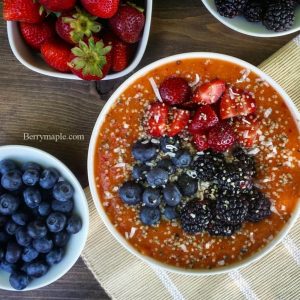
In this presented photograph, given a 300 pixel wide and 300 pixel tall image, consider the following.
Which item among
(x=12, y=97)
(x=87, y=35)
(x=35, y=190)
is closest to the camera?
(x=87, y=35)

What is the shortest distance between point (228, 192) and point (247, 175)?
Result: 0.23 ft

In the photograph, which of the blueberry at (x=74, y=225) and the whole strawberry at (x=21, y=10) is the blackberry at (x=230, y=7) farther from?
the blueberry at (x=74, y=225)

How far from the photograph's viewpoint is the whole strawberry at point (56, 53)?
1274 mm

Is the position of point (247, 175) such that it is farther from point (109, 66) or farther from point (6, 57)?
point (6, 57)

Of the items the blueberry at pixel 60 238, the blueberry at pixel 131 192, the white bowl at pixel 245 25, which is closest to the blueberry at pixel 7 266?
the blueberry at pixel 60 238

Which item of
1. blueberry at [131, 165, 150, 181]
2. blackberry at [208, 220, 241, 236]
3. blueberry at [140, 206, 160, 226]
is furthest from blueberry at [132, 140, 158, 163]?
blackberry at [208, 220, 241, 236]

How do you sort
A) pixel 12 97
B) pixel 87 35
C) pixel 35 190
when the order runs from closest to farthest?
pixel 87 35 < pixel 35 190 < pixel 12 97

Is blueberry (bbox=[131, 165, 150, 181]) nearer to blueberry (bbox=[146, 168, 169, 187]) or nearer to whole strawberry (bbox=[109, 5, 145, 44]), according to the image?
blueberry (bbox=[146, 168, 169, 187])

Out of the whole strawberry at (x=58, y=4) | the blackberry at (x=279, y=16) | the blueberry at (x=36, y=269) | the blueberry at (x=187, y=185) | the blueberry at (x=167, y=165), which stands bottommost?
the blueberry at (x=36, y=269)

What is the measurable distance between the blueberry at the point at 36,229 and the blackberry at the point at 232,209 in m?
0.43

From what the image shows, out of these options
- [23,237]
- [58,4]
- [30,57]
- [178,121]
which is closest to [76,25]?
[58,4]

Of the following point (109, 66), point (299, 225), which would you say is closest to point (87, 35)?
point (109, 66)

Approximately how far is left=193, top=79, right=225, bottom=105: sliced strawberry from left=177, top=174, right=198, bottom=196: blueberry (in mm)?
188

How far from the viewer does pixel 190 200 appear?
1.33 metres
